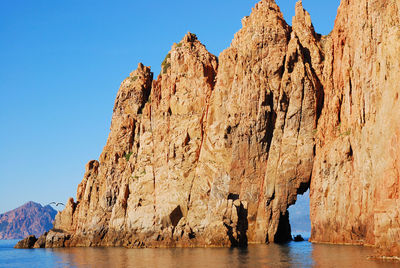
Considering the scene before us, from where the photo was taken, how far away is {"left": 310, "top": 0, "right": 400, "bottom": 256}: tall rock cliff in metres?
52.7

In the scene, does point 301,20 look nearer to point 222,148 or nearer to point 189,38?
point 189,38

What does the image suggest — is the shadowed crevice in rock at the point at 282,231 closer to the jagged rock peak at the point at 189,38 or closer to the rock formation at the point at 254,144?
the rock formation at the point at 254,144

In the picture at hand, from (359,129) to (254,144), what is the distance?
73.3 ft

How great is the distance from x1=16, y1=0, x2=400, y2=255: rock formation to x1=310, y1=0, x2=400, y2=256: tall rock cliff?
216mm

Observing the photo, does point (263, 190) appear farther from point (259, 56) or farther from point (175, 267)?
point (175, 267)

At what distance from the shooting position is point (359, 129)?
243 feet

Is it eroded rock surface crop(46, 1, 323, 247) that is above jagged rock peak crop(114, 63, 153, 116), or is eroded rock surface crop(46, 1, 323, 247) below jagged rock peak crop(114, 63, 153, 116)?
below

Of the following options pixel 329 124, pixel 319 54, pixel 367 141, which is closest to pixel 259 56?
pixel 319 54

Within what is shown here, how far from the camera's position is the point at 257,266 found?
5362 centimetres

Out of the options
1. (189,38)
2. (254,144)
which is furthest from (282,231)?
(189,38)

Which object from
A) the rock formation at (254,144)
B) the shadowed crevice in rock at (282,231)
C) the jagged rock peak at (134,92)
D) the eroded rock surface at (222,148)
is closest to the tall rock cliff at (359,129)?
the rock formation at (254,144)

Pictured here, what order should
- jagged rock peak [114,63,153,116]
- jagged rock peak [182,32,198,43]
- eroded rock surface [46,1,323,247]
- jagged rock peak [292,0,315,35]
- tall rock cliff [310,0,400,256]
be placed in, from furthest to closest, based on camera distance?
1. jagged rock peak [114,63,153,116]
2. jagged rock peak [182,32,198,43]
3. jagged rock peak [292,0,315,35]
4. eroded rock surface [46,1,323,247]
5. tall rock cliff [310,0,400,256]

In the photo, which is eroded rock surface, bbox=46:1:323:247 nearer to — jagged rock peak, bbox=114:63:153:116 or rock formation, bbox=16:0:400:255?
rock formation, bbox=16:0:400:255

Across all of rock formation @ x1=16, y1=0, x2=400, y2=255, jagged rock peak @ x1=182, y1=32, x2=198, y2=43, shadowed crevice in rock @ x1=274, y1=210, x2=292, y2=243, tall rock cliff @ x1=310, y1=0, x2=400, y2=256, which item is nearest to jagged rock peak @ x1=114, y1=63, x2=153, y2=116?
rock formation @ x1=16, y1=0, x2=400, y2=255
